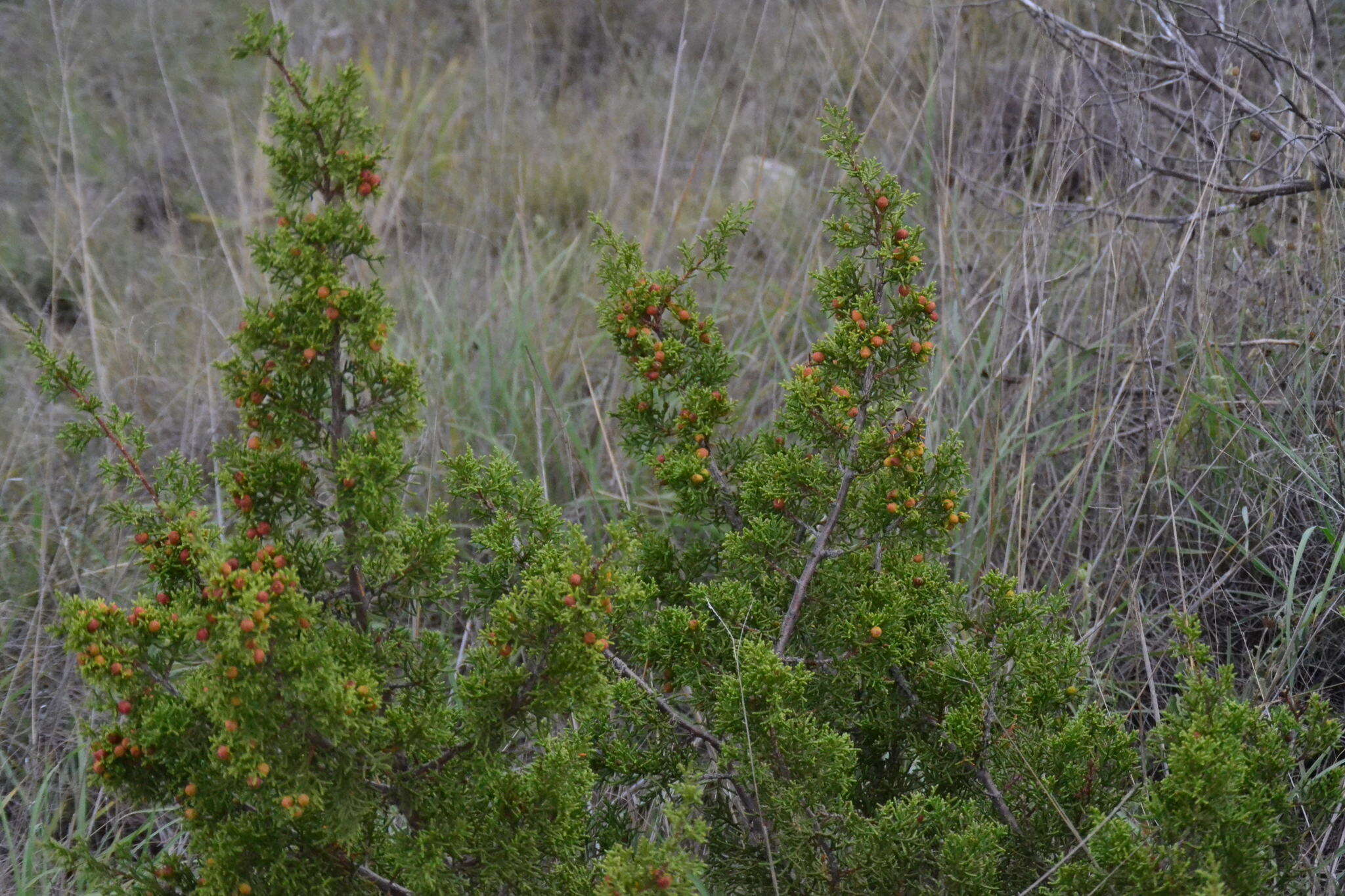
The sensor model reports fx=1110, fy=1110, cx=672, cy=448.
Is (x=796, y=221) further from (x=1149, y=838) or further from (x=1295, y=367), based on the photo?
(x=1149, y=838)

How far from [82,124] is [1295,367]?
4.55 metres

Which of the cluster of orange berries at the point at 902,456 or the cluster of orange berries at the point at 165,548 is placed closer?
the cluster of orange berries at the point at 165,548

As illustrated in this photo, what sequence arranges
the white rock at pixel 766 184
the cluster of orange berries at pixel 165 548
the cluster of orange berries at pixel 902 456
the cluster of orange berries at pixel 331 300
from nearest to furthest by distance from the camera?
Result: the cluster of orange berries at pixel 331 300 → the cluster of orange berries at pixel 165 548 → the cluster of orange berries at pixel 902 456 → the white rock at pixel 766 184

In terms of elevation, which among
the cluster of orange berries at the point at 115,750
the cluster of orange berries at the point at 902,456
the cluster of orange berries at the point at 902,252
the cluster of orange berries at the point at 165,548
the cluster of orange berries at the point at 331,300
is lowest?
the cluster of orange berries at the point at 115,750

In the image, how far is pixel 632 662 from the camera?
1.67 meters

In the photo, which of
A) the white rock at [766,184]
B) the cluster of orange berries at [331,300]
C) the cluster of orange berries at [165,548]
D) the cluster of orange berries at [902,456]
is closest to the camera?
the cluster of orange berries at [331,300]

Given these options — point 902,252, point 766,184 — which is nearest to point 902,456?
point 902,252

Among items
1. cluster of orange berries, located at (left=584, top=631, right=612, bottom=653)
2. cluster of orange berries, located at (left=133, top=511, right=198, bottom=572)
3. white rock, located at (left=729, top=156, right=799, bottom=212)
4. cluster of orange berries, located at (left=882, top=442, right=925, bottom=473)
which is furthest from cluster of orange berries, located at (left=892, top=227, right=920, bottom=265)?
white rock, located at (left=729, top=156, right=799, bottom=212)

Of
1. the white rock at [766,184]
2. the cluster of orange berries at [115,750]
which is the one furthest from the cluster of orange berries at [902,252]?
the white rock at [766,184]

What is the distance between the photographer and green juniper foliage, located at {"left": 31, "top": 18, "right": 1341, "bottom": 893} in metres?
1.22

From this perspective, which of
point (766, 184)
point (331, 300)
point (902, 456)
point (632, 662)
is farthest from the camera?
point (766, 184)

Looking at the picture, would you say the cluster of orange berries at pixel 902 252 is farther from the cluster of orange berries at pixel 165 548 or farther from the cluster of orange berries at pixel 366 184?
the cluster of orange berries at pixel 165 548

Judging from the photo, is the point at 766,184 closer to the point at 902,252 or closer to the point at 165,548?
the point at 902,252

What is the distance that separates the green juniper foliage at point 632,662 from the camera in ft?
3.99
